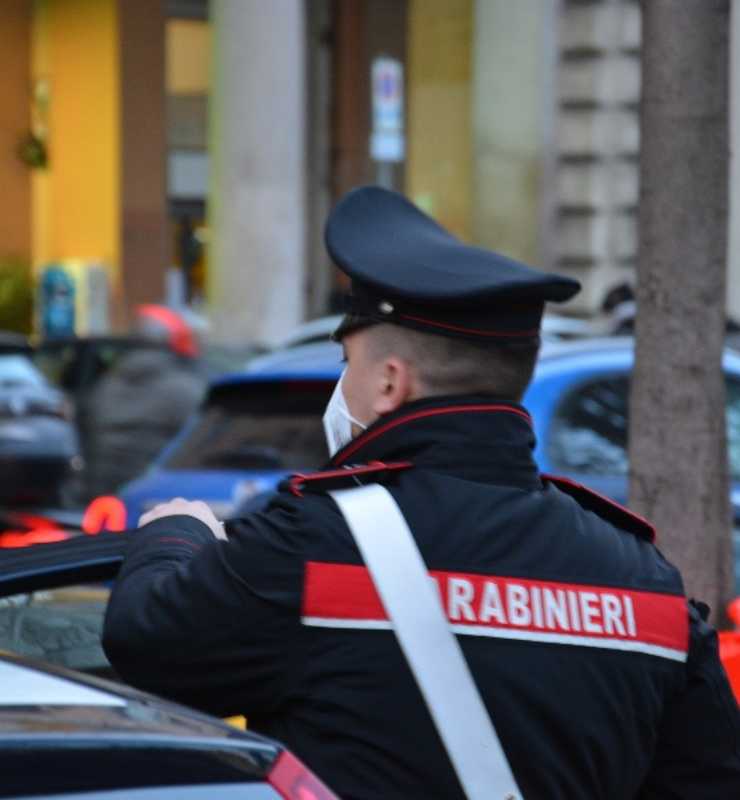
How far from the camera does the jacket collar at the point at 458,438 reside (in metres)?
2.50

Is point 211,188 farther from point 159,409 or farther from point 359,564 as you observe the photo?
point 359,564

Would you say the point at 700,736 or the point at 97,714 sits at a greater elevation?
the point at 97,714

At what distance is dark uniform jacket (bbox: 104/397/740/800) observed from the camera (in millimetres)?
2396

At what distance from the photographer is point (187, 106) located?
23.7 m

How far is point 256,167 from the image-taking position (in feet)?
56.6

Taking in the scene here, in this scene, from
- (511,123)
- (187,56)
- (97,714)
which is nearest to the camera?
(97,714)

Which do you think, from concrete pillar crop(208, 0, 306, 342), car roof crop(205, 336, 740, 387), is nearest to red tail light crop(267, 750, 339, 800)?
car roof crop(205, 336, 740, 387)

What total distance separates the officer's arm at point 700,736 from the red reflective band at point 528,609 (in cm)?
6

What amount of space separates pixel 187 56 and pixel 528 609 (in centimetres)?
2179

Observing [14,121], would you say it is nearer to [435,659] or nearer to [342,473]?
[342,473]

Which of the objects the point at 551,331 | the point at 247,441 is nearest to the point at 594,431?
the point at 247,441

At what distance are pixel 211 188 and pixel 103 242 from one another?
212 inches

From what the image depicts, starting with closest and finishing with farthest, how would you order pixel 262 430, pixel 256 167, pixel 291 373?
pixel 291 373 → pixel 262 430 → pixel 256 167

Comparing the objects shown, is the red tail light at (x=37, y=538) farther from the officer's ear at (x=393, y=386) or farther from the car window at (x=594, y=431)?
the car window at (x=594, y=431)
